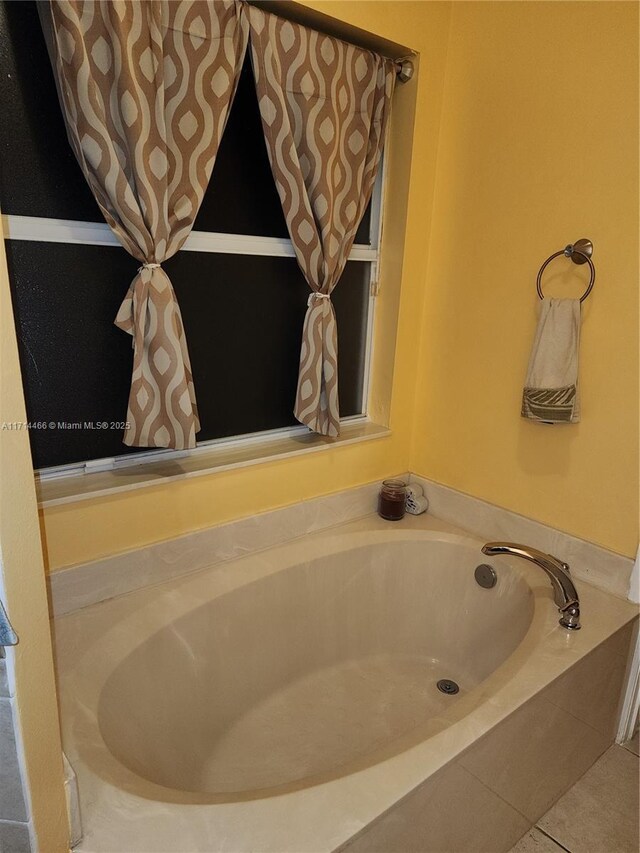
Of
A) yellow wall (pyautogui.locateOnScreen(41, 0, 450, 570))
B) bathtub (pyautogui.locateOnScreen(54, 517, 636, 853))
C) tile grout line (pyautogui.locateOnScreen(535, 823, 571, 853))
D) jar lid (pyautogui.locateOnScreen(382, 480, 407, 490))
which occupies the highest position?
yellow wall (pyautogui.locateOnScreen(41, 0, 450, 570))

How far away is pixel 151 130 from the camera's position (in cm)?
137

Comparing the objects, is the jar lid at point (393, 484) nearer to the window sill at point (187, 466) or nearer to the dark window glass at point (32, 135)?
the window sill at point (187, 466)

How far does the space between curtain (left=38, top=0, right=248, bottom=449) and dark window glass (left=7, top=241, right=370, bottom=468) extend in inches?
4.6

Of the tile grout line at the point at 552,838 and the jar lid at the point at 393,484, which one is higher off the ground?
the jar lid at the point at 393,484

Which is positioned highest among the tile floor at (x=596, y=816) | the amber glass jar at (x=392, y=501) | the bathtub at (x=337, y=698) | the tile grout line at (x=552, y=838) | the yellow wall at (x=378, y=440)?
the yellow wall at (x=378, y=440)

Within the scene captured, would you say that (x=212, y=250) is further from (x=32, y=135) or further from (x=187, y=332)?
(x=32, y=135)

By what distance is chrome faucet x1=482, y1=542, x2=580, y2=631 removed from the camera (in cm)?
158

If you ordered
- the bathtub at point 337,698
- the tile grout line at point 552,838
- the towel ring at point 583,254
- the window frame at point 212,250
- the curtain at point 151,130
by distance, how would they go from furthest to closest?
1. the towel ring at point 583,254
2. the tile grout line at point 552,838
3. the window frame at point 212,250
4. the curtain at point 151,130
5. the bathtub at point 337,698

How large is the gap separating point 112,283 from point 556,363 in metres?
1.28

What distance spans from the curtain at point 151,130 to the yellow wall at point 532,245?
830 mm

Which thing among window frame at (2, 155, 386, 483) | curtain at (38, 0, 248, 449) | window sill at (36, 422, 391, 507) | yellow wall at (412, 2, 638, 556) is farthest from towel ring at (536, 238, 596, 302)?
curtain at (38, 0, 248, 449)

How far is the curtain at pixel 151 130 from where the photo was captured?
1.27 m

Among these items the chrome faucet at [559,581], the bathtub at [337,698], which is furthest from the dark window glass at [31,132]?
the chrome faucet at [559,581]

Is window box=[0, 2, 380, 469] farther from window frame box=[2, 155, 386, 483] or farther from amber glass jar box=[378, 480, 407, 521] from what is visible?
amber glass jar box=[378, 480, 407, 521]
